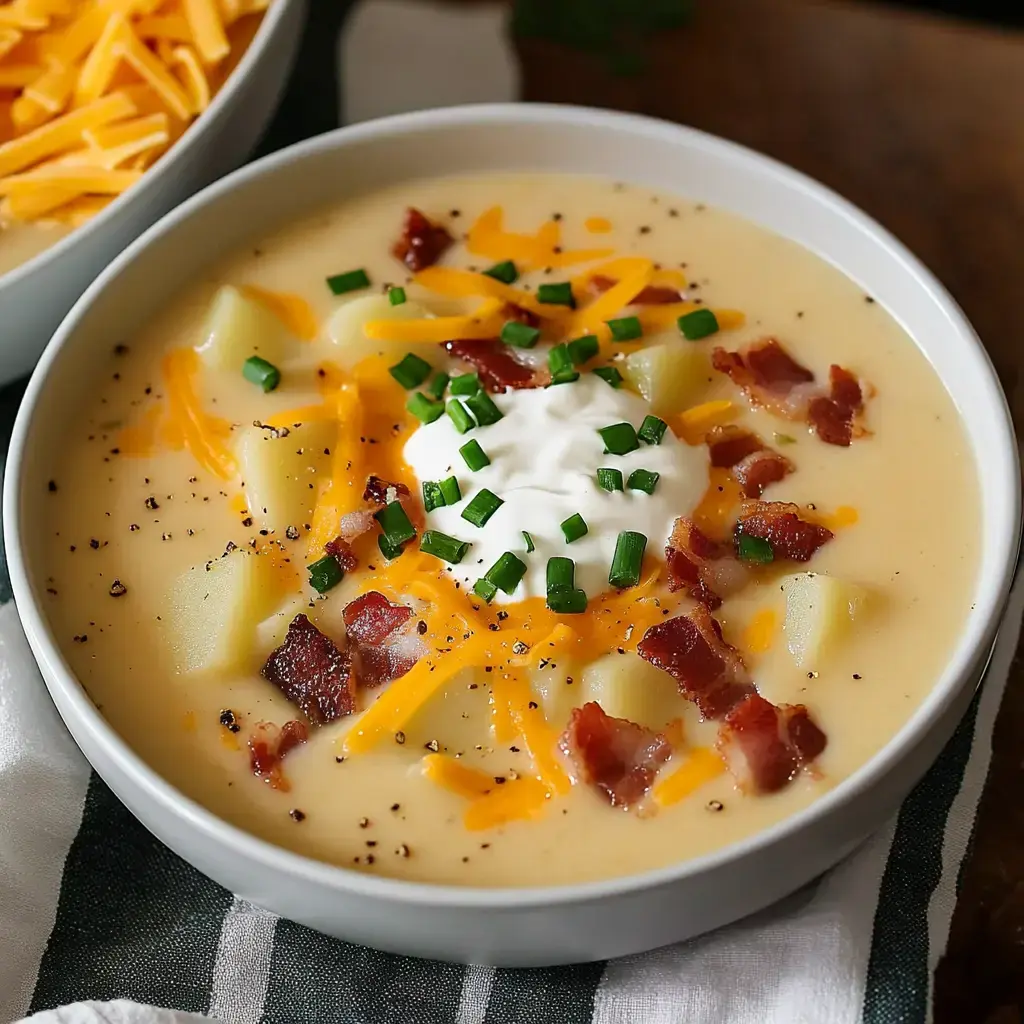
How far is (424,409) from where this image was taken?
7.93 feet

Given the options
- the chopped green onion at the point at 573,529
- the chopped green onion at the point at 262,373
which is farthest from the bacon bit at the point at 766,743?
the chopped green onion at the point at 262,373

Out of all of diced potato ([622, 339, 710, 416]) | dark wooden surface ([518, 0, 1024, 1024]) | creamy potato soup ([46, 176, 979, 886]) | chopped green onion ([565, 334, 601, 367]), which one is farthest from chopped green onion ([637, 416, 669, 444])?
dark wooden surface ([518, 0, 1024, 1024])

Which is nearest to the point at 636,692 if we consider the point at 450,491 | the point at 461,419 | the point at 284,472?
the point at 450,491

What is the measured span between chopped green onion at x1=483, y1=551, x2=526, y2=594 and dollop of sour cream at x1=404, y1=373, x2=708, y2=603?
0.02 meters

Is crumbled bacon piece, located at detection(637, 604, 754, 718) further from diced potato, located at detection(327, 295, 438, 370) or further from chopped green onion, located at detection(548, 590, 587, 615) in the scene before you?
diced potato, located at detection(327, 295, 438, 370)

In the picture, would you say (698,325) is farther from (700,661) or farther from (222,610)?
(222,610)

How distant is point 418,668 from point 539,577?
0.24 m

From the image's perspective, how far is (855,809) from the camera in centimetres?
194

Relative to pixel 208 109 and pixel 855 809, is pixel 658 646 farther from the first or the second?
pixel 208 109

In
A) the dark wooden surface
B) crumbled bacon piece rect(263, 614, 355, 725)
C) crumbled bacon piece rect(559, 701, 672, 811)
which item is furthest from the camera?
the dark wooden surface

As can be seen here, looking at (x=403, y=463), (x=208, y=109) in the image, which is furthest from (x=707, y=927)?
(x=208, y=109)

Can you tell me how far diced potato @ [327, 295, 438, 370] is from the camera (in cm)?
252

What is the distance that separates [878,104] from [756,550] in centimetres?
178

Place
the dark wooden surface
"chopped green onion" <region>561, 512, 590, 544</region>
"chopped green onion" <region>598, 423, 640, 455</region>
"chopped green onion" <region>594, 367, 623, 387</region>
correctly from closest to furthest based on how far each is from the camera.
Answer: "chopped green onion" <region>561, 512, 590, 544</region>, "chopped green onion" <region>598, 423, 640, 455</region>, "chopped green onion" <region>594, 367, 623, 387</region>, the dark wooden surface
